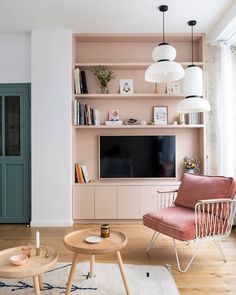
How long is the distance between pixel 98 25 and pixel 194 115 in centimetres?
191

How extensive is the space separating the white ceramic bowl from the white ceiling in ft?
9.17

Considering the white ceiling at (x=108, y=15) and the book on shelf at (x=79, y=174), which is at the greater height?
the white ceiling at (x=108, y=15)

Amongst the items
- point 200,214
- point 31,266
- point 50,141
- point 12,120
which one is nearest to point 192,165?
point 200,214

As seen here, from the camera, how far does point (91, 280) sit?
7.96 ft

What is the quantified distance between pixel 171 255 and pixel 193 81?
1.89 metres

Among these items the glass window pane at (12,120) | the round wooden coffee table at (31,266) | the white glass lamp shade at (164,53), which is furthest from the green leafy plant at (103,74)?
the round wooden coffee table at (31,266)

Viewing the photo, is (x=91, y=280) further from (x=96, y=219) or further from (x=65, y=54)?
(x=65, y=54)

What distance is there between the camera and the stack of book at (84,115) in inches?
165

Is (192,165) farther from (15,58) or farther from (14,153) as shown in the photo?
(15,58)

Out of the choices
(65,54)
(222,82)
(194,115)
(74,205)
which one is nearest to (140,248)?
(74,205)

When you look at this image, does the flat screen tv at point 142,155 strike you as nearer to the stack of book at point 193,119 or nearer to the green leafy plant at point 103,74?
the stack of book at point 193,119

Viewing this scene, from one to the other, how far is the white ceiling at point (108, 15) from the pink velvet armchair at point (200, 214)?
2099 millimetres

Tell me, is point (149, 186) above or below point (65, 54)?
below

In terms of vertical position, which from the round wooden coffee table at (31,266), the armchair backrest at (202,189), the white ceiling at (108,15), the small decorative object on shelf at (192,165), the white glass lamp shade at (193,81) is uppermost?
the white ceiling at (108,15)
